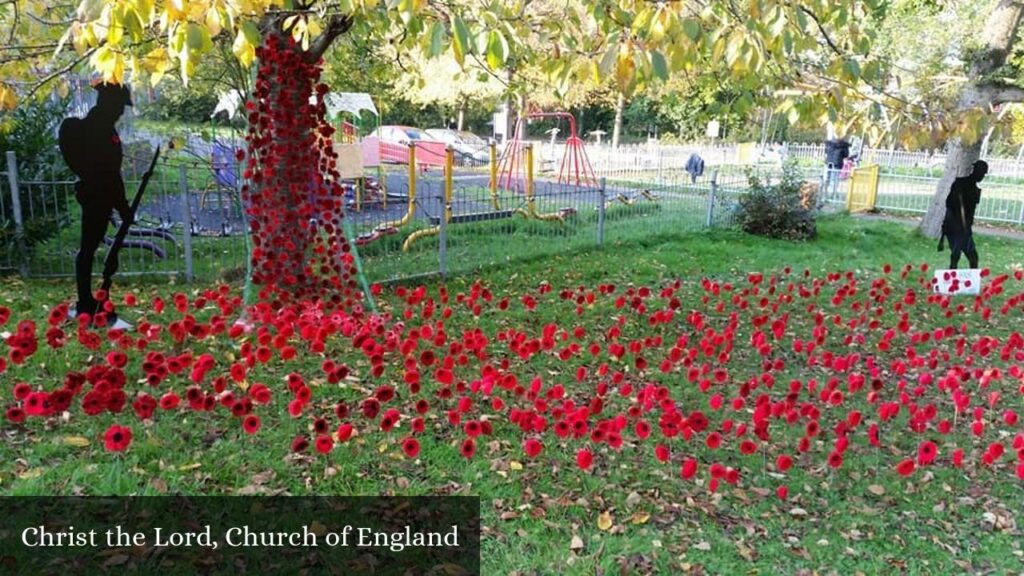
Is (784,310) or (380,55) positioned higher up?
(380,55)

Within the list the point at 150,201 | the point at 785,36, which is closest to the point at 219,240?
the point at 150,201

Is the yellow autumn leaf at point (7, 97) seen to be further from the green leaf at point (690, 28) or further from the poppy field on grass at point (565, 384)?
the green leaf at point (690, 28)

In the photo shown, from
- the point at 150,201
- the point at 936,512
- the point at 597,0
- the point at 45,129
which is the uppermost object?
the point at 597,0

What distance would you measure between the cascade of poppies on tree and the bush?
795 cm

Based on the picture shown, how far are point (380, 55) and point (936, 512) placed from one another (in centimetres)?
729

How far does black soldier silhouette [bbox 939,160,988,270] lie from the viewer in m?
6.98

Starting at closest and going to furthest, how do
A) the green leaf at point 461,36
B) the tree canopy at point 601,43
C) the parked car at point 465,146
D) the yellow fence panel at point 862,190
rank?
1. the green leaf at point 461,36
2. the tree canopy at point 601,43
3. the yellow fence panel at point 862,190
4. the parked car at point 465,146

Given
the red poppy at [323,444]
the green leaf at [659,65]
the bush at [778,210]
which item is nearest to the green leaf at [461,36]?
the green leaf at [659,65]

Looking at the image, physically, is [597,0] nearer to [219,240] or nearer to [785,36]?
[785,36]

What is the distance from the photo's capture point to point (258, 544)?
2766 millimetres

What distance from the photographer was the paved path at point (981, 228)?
1290 centimetres

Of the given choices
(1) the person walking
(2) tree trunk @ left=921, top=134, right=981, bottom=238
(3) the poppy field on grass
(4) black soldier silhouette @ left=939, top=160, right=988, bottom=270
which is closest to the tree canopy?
(3) the poppy field on grass

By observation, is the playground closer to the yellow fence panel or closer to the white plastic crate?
the white plastic crate

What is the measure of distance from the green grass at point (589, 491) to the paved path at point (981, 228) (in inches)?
446
